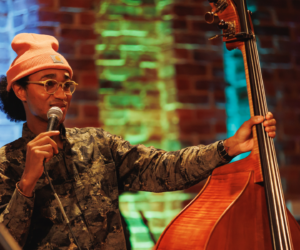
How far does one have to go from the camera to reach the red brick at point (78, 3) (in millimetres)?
2025

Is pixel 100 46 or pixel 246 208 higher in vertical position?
pixel 100 46

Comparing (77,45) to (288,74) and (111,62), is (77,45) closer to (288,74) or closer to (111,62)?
(111,62)

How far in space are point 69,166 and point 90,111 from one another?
511 millimetres

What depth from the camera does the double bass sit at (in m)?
1.10

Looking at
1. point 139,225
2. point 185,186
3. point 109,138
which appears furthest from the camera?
point 139,225

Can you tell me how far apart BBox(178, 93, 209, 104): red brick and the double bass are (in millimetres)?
812

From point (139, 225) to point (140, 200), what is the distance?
0.45 feet

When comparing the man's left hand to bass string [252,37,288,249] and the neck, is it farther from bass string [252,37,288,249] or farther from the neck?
the neck

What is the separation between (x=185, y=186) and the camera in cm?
149

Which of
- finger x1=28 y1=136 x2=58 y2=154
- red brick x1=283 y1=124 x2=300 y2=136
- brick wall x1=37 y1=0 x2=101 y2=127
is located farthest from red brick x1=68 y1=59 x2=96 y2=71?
red brick x1=283 y1=124 x2=300 y2=136

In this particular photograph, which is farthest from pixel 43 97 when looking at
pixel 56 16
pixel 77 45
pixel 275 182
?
pixel 275 182

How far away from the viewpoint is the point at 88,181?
1.56 m

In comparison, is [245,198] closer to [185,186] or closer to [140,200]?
[185,186]

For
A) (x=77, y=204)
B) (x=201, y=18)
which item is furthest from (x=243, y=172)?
(x=201, y=18)
